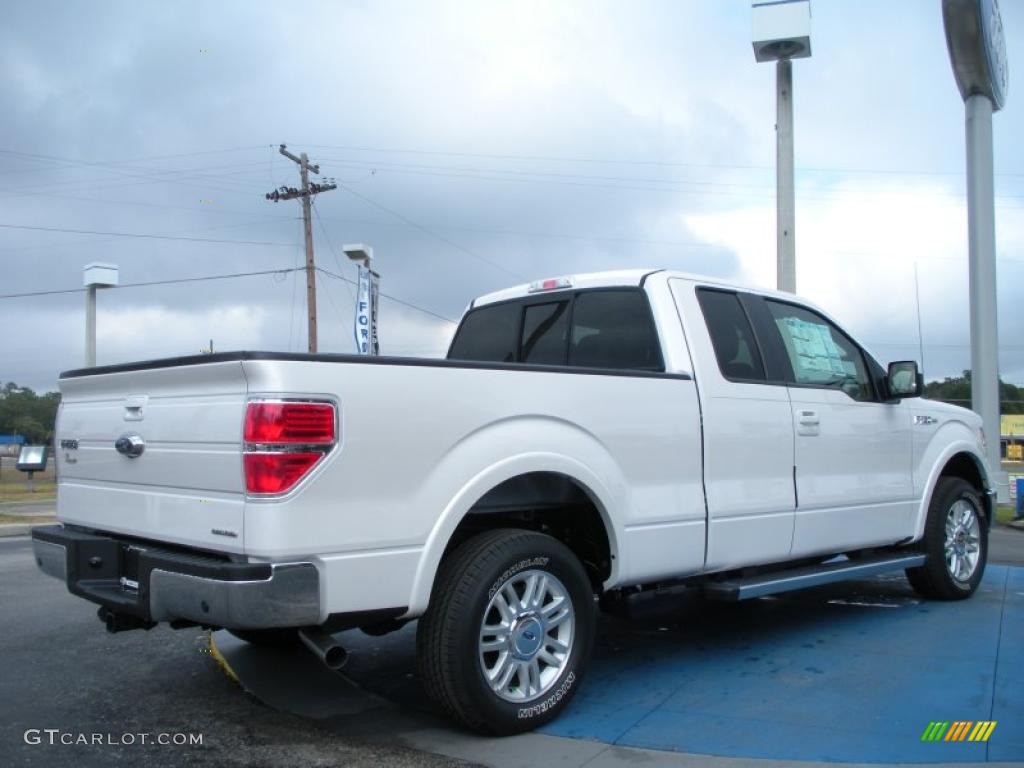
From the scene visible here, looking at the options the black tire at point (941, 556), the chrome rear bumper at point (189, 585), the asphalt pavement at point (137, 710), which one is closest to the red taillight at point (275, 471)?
the chrome rear bumper at point (189, 585)

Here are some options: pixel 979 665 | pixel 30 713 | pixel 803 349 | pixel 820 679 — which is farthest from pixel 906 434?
pixel 30 713

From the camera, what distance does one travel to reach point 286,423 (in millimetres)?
3248

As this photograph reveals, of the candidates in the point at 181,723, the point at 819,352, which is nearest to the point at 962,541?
the point at 819,352

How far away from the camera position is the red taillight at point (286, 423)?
324cm

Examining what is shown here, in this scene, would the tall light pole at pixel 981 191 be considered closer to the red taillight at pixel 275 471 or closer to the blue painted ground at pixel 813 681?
the blue painted ground at pixel 813 681

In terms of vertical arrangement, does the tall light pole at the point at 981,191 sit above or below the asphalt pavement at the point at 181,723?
above

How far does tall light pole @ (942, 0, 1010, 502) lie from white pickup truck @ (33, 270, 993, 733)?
1167cm

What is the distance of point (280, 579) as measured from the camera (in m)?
3.22

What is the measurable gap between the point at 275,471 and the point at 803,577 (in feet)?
10.6

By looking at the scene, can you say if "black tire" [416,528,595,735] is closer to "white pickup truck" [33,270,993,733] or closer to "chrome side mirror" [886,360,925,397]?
"white pickup truck" [33,270,993,733]

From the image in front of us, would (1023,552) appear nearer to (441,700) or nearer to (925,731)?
(925,731)

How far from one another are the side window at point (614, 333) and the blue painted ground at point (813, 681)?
1.68 metres

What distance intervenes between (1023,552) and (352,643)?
25.5 ft

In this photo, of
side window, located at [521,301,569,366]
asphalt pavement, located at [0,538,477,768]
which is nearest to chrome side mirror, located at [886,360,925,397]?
side window, located at [521,301,569,366]
